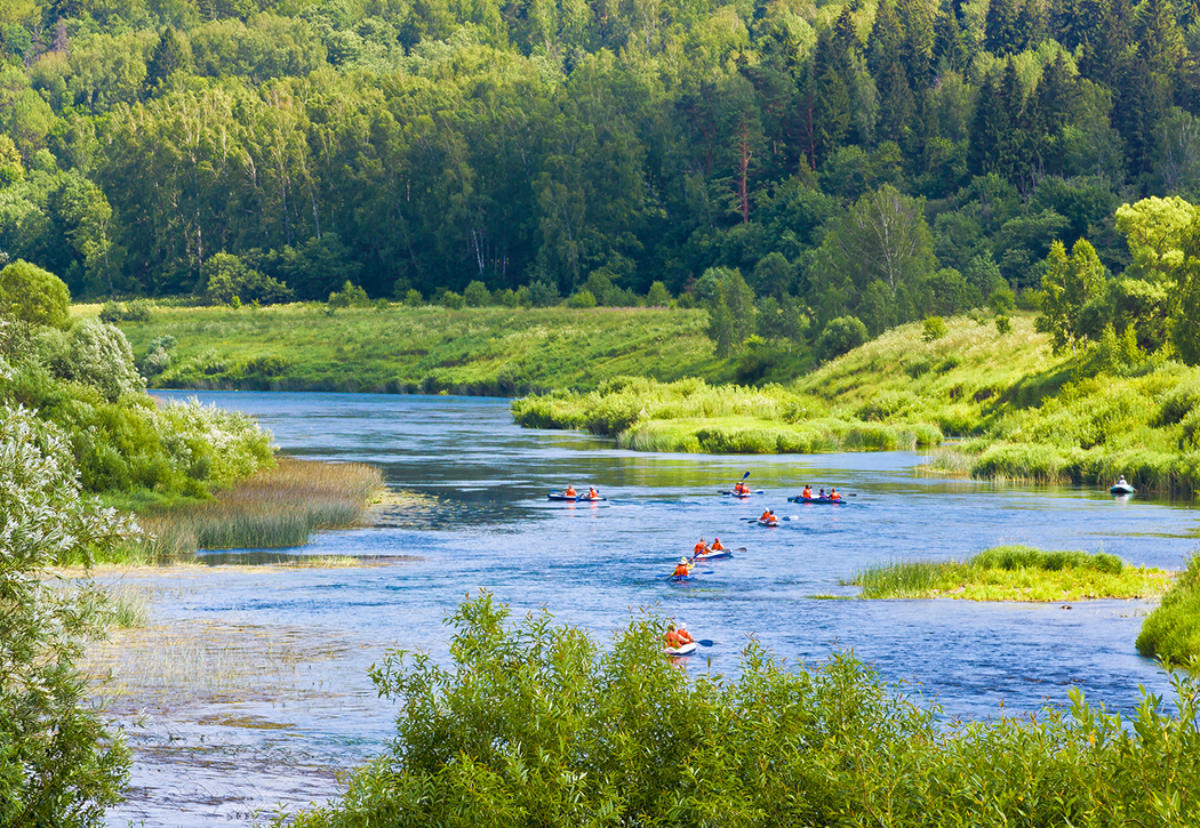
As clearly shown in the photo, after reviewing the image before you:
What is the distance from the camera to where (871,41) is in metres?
178

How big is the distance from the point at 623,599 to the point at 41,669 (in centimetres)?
1743

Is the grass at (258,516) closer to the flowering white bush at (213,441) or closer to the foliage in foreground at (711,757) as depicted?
the flowering white bush at (213,441)

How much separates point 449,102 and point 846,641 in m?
167

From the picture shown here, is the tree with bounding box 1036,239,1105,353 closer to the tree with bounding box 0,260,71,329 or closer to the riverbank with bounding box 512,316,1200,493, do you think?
the riverbank with bounding box 512,316,1200,493

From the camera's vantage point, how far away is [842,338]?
88875 millimetres

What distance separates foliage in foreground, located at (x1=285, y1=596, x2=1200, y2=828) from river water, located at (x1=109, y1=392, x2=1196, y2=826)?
3.59 m

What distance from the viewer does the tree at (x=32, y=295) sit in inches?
2153

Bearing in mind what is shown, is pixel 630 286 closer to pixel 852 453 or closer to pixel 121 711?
pixel 852 453

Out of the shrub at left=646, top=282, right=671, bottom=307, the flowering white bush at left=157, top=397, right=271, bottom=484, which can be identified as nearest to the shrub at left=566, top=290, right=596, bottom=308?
the shrub at left=646, top=282, right=671, bottom=307

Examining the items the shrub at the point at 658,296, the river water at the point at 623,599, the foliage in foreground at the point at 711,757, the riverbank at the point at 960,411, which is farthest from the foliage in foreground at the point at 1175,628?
the shrub at the point at 658,296

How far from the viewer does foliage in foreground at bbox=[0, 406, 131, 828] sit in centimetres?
1104

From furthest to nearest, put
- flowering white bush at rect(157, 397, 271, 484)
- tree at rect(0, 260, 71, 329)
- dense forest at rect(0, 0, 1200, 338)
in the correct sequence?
1. dense forest at rect(0, 0, 1200, 338)
2. tree at rect(0, 260, 71, 329)
3. flowering white bush at rect(157, 397, 271, 484)

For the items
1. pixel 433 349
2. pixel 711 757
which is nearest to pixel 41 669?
pixel 711 757

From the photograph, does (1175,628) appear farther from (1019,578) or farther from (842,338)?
(842,338)
